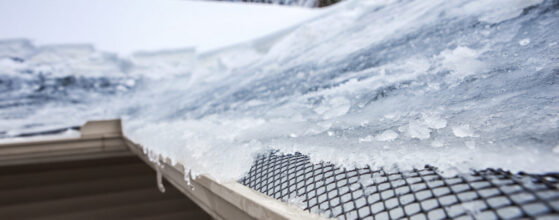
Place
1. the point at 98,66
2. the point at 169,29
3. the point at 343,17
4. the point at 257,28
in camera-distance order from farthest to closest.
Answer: the point at 169,29
the point at 257,28
the point at 98,66
the point at 343,17

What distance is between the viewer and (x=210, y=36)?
524cm

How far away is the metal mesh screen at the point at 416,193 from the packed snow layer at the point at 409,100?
0.06 ft

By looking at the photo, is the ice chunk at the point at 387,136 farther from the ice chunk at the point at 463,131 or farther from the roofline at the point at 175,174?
the roofline at the point at 175,174

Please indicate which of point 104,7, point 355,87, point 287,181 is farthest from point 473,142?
point 104,7

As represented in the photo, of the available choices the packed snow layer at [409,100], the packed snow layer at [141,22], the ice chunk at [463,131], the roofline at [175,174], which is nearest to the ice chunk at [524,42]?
the packed snow layer at [409,100]

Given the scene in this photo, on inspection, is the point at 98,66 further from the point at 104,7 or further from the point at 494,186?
the point at 494,186

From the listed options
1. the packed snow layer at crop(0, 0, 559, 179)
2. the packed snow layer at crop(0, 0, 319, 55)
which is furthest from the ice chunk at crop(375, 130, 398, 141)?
the packed snow layer at crop(0, 0, 319, 55)

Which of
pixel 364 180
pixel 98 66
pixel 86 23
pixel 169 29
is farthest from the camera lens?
pixel 169 29

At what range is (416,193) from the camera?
39 cm

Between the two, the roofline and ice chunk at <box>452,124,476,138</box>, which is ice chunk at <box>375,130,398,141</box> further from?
the roofline

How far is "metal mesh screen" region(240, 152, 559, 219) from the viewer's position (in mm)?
321

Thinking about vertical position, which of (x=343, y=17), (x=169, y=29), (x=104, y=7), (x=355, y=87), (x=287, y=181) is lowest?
(x=287, y=181)

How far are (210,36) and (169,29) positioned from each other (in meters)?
0.71

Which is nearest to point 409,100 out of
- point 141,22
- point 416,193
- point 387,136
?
point 387,136
